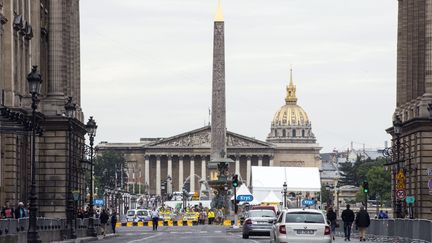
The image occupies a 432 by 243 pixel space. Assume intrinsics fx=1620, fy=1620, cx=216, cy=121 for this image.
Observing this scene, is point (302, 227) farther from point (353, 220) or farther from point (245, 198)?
point (245, 198)

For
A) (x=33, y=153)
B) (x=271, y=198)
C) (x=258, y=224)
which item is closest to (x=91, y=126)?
(x=258, y=224)

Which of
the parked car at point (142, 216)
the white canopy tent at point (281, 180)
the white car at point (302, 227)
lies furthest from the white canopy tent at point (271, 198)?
the white car at point (302, 227)

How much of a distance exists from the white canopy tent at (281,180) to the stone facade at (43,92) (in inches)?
1107

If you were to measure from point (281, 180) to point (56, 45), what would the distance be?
37.9 m

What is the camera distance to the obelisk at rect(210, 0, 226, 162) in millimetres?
160125

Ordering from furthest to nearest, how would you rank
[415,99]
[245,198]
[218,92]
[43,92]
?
[218,92] < [245,198] < [415,99] < [43,92]

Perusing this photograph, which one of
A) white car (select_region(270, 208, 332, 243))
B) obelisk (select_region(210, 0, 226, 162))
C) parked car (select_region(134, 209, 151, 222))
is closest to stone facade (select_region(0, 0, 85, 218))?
white car (select_region(270, 208, 332, 243))

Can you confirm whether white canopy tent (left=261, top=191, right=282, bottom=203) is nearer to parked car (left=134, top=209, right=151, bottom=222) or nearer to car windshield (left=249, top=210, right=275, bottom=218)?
parked car (left=134, top=209, right=151, bottom=222)

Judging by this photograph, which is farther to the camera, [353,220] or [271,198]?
[271,198]

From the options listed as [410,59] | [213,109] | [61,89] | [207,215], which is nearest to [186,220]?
[207,215]

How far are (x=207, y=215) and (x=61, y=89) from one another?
56.3 m

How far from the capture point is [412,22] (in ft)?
331

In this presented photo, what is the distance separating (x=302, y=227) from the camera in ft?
177

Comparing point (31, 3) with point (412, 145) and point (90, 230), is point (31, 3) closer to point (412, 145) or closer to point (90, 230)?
point (90, 230)
